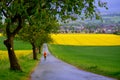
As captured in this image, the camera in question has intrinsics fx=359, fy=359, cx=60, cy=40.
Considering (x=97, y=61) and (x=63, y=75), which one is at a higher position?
(x=63, y=75)

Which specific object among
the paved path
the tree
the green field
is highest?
the tree

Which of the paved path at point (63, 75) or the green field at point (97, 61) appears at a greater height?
the paved path at point (63, 75)

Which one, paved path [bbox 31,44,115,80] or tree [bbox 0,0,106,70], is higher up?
tree [bbox 0,0,106,70]

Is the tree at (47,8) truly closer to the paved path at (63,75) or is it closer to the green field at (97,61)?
the paved path at (63,75)

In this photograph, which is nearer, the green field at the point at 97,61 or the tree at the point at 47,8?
the tree at the point at 47,8

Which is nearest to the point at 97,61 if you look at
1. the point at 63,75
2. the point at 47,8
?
the point at 63,75

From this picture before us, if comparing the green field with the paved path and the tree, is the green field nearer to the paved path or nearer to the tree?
the paved path

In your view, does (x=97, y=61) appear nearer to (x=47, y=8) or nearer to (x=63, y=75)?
(x=63, y=75)

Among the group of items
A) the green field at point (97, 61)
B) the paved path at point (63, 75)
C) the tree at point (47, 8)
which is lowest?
the green field at point (97, 61)

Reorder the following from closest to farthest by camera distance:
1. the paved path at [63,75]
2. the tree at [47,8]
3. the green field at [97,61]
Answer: the tree at [47,8]
the paved path at [63,75]
the green field at [97,61]

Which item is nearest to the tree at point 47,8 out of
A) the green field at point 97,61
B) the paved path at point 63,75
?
the paved path at point 63,75

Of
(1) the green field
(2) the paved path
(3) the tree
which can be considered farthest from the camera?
(1) the green field

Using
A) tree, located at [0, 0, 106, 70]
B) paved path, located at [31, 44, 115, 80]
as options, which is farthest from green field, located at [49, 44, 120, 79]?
tree, located at [0, 0, 106, 70]

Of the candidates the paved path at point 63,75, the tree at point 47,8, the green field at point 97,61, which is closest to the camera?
the tree at point 47,8
